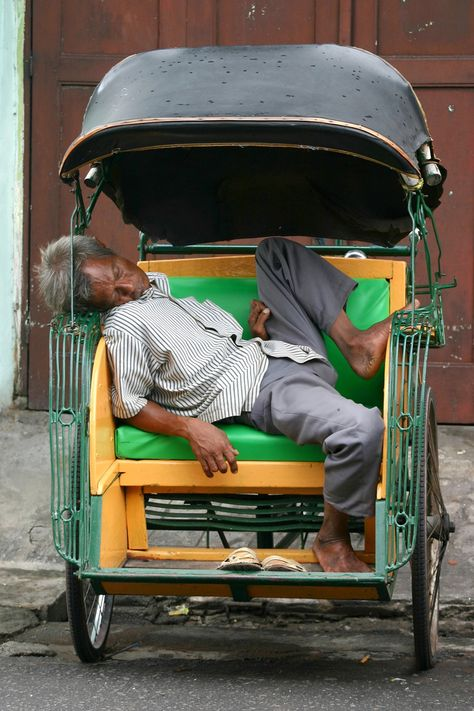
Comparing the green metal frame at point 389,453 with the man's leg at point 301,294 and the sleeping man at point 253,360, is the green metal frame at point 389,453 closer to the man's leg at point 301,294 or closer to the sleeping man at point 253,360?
the sleeping man at point 253,360

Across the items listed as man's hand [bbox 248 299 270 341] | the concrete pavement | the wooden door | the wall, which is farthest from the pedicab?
the wall

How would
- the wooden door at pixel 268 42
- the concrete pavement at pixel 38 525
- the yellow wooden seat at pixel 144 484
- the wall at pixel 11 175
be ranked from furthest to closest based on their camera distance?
the wall at pixel 11 175 → the wooden door at pixel 268 42 → the concrete pavement at pixel 38 525 → the yellow wooden seat at pixel 144 484

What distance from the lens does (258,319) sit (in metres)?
4.59

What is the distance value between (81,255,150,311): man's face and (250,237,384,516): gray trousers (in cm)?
50

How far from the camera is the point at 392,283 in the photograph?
4676mm

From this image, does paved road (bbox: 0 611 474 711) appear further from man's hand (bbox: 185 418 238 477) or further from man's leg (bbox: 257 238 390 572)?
man's leg (bbox: 257 238 390 572)

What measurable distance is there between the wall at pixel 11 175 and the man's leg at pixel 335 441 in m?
2.87

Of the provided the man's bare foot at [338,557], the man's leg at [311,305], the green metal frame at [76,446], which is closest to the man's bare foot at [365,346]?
the man's leg at [311,305]

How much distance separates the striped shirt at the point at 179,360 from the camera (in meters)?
4.07

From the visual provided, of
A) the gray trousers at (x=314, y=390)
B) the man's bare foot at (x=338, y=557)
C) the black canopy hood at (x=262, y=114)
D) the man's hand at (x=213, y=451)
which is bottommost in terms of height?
the man's bare foot at (x=338, y=557)

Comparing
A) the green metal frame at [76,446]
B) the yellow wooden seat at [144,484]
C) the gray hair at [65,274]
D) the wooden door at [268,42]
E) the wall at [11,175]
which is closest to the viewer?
the green metal frame at [76,446]

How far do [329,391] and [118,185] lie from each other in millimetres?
1257

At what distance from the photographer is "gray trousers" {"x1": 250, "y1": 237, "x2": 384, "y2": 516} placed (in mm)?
3795

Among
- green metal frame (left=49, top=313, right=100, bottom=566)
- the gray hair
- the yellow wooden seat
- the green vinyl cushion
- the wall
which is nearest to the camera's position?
green metal frame (left=49, top=313, right=100, bottom=566)
